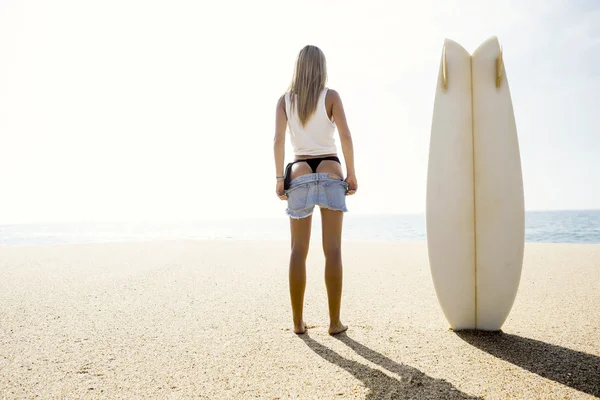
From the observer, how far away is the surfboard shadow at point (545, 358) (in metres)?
1.55

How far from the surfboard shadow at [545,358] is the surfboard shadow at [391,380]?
45 cm

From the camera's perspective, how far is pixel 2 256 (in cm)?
595

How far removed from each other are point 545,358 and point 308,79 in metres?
1.85

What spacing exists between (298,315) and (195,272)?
2494 mm

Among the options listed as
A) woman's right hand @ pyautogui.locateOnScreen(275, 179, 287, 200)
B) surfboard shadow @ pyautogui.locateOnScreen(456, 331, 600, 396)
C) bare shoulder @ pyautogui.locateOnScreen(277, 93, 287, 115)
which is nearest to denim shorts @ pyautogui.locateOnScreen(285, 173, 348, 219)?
woman's right hand @ pyautogui.locateOnScreen(275, 179, 287, 200)

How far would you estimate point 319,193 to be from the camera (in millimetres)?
2195

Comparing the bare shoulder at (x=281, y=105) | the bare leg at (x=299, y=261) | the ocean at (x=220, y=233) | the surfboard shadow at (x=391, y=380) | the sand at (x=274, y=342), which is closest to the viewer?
the surfboard shadow at (x=391, y=380)

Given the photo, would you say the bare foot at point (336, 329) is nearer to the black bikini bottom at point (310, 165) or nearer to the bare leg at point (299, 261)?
the bare leg at point (299, 261)

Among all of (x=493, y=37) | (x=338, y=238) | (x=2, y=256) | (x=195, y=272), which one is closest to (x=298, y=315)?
(x=338, y=238)

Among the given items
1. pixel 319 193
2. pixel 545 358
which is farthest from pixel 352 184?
pixel 545 358

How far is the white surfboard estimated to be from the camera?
214 centimetres

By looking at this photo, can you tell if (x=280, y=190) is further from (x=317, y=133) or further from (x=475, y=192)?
(x=475, y=192)

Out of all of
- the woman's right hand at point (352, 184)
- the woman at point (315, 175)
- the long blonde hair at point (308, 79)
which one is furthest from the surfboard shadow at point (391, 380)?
the long blonde hair at point (308, 79)

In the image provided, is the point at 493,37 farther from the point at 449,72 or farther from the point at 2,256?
the point at 2,256
